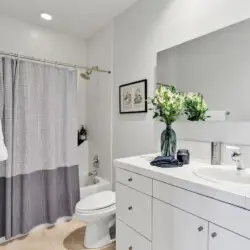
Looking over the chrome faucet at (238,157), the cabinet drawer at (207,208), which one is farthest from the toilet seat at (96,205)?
the chrome faucet at (238,157)

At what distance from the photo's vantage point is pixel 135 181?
1.43m

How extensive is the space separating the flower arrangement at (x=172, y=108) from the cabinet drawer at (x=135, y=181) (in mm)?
342

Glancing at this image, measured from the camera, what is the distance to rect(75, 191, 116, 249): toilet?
72.5 inches

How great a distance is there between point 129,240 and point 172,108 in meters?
1.05

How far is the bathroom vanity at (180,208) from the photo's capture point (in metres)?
0.91

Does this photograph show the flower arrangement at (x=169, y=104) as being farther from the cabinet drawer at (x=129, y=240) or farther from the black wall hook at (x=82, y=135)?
the black wall hook at (x=82, y=135)

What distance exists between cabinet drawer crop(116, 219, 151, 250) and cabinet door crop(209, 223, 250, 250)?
50cm

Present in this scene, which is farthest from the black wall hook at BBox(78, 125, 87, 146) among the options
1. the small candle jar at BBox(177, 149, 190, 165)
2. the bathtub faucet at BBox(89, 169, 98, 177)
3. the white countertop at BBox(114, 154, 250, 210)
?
the small candle jar at BBox(177, 149, 190, 165)

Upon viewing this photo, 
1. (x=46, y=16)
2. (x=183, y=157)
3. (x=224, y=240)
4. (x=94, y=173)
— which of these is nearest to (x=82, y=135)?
(x=94, y=173)

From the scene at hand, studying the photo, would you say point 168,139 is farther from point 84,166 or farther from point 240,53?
point 84,166

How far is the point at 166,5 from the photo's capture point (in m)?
1.87

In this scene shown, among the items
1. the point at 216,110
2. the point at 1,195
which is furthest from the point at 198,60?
the point at 1,195

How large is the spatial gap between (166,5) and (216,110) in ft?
3.57

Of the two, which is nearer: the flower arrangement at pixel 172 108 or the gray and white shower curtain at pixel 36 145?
the flower arrangement at pixel 172 108
